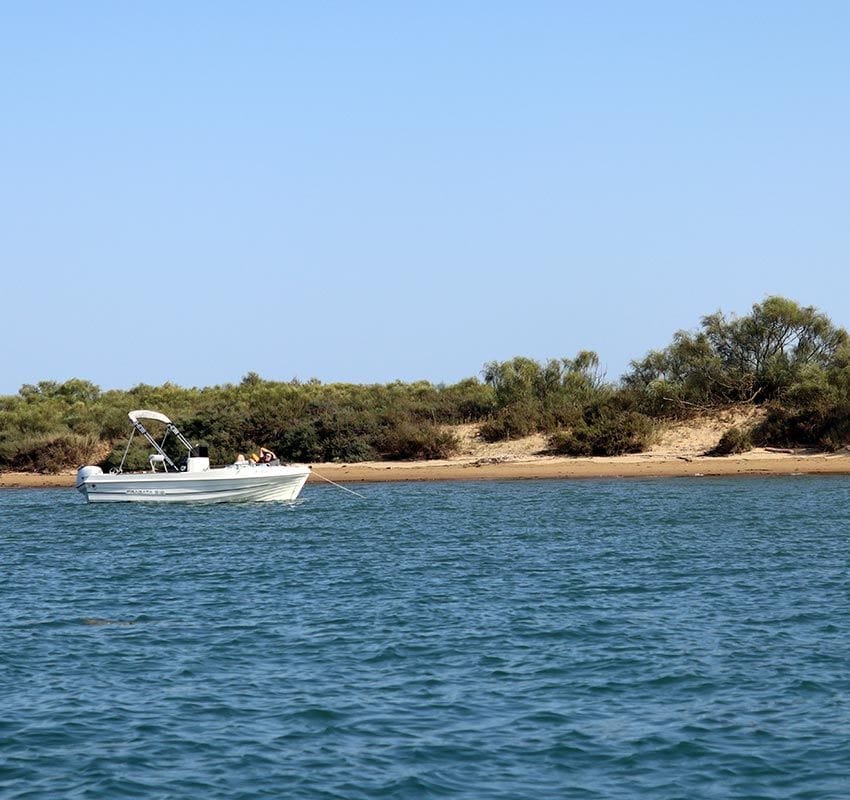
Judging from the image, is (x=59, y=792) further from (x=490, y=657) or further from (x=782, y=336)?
(x=782, y=336)

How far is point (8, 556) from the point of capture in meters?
28.6

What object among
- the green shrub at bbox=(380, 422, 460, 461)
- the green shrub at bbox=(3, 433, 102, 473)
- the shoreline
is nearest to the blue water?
the shoreline

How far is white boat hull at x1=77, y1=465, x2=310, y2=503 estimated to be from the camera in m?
39.3

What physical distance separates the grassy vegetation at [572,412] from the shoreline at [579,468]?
3.95 ft

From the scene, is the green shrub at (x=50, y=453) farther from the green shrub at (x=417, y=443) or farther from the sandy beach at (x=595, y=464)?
the green shrub at (x=417, y=443)

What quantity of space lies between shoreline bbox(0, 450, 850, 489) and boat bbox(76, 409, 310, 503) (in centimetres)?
508

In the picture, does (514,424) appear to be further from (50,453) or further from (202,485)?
(50,453)

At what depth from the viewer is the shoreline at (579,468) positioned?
151ft

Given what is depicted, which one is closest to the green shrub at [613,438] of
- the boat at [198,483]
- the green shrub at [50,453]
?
the boat at [198,483]

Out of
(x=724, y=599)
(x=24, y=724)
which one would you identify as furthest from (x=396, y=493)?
Answer: (x=24, y=724)

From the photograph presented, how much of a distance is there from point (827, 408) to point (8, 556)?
3067 centimetres

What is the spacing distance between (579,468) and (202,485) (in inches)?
577

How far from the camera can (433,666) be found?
15.9 m

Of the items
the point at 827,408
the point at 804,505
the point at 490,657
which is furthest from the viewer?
the point at 827,408
